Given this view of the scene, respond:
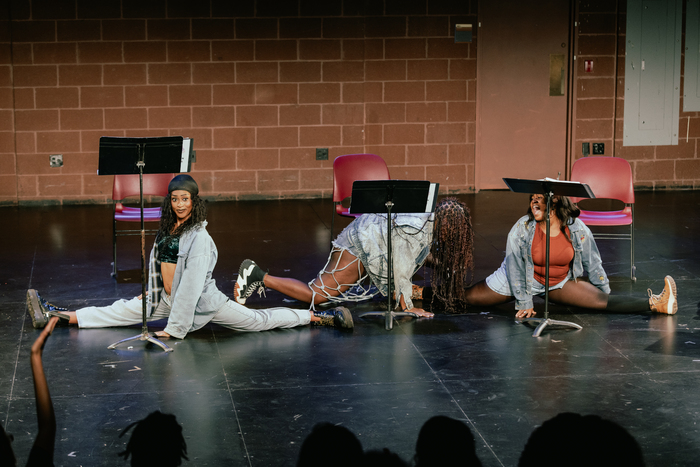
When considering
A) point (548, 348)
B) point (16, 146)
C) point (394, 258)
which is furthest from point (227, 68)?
point (548, 348)

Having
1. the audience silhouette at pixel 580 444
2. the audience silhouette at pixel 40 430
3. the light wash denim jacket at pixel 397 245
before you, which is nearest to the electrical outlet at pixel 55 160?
the light wash denim jacket at pixel 397 245

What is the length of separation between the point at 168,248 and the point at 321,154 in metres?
4.87

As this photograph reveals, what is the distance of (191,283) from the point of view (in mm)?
4258

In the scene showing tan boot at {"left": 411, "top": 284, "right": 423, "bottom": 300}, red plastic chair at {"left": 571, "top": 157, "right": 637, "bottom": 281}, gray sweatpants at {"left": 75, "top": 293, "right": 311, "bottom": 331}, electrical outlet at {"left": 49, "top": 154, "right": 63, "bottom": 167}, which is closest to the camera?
gray sweatpants at {"left": 75, "top": 293, "right": 311, "bottom": 331}

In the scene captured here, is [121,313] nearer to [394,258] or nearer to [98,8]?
[394,258]

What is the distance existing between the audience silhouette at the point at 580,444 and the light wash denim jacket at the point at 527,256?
4.50 ft

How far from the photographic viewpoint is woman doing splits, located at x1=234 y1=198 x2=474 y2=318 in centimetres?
480

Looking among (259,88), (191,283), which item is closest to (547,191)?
(191,283)

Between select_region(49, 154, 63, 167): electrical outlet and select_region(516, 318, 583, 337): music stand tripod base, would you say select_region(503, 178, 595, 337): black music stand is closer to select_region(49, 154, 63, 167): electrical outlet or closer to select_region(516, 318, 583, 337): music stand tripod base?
select_region(516, 318, 583, 337): music stand tripod base

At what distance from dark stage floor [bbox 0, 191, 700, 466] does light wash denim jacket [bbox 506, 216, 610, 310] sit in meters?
0.19

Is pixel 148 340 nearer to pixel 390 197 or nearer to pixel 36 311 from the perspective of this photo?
pixel 36 311

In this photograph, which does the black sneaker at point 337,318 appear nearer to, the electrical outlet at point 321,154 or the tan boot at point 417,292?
the tan boot at point 417,292

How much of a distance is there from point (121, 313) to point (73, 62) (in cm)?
483

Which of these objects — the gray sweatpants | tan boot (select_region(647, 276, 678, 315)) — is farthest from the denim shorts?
the gray sweatpants
